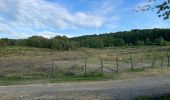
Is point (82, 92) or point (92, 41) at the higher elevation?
point (92, 41)

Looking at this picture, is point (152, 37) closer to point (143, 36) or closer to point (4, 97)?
point (143, 36)

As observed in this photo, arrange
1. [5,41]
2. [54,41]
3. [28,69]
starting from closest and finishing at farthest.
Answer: [28,69]
[54,41]
[5,41]

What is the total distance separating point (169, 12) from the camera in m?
14.2

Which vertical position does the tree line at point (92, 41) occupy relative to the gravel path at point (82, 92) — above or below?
above

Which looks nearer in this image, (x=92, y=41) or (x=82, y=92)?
(x=82, y=92)

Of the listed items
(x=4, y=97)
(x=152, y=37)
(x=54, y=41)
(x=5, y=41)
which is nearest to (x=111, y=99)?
(x=4, y=97)

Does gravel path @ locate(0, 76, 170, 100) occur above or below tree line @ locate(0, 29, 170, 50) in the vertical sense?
below

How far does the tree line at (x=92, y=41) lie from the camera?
116 metres

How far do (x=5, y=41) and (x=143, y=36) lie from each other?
283 ft

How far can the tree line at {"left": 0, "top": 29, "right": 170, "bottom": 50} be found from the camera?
11565cm

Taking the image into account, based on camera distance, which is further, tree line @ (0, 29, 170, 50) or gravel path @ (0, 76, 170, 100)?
tree line @ (0, 29, 170, 50)

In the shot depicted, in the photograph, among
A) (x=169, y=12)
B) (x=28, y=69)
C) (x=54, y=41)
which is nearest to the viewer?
(x=169, y=12)

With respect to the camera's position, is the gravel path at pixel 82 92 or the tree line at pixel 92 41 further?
the tree line at pixel 92 41

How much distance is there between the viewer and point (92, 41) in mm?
154625
